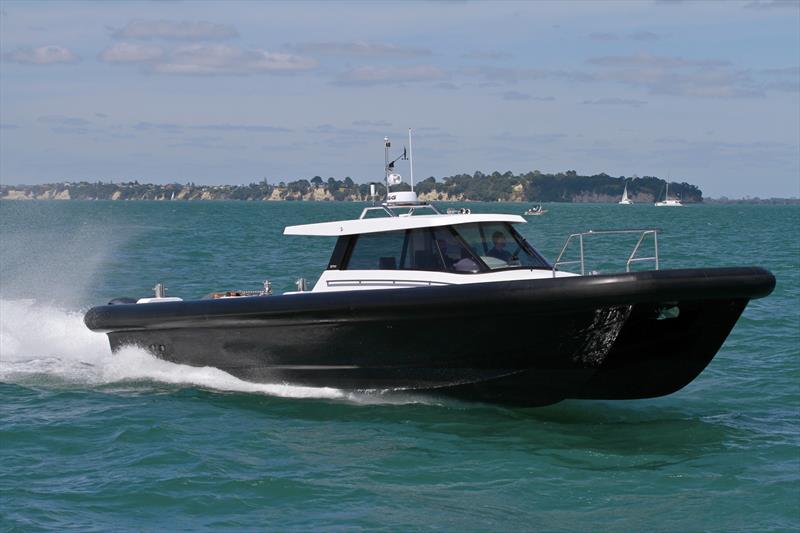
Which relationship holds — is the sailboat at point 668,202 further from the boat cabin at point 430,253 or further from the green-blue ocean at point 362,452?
the boat cabin at point 430,253

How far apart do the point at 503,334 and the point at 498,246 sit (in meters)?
1.22

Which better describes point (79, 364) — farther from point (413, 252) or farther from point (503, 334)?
point (503, 334)

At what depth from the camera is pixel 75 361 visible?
13.3 m

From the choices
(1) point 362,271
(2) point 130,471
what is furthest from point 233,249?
(2) point 130,471

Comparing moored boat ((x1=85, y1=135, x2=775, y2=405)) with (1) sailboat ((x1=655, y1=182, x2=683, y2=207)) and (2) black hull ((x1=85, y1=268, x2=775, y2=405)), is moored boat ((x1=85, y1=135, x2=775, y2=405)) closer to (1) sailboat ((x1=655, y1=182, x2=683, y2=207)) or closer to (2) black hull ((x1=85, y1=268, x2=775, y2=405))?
(2) black hull ((x1=85, y1=268, x2=775, y2=405))

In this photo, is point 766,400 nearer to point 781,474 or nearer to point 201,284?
point 781,474

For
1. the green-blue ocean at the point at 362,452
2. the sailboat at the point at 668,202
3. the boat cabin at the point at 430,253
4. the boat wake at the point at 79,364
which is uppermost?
the sailboat at the point at 668,202

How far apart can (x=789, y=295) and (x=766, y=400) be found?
954 centimetres

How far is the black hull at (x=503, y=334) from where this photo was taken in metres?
9.62

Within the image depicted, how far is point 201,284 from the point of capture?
22688mm

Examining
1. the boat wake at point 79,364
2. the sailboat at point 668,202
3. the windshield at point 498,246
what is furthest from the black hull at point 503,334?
the sailboat at point 668,202

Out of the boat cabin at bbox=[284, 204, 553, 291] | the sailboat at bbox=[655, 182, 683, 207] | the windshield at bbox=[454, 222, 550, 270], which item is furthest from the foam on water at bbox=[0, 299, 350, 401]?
the sailboat at bbox=[655, 182, 683, 207]

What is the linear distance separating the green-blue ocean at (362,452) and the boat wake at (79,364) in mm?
24

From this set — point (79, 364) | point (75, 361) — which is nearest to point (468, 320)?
point (79, 364)
